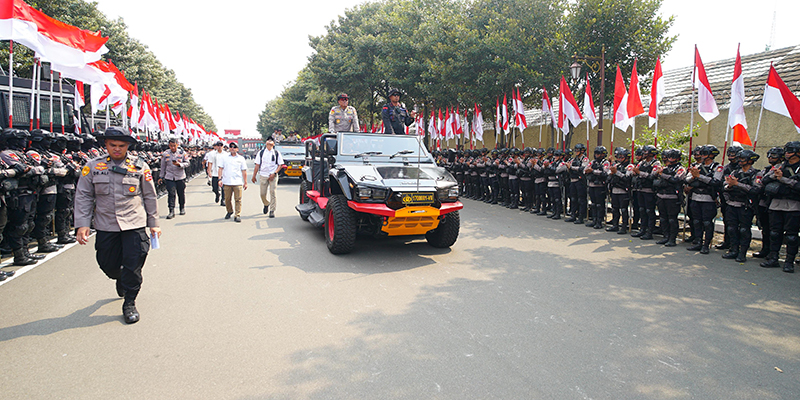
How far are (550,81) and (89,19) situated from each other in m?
21.3

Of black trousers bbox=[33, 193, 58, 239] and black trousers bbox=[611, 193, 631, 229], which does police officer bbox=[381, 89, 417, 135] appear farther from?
black trousers bbox=[33, 193, 58, 239]

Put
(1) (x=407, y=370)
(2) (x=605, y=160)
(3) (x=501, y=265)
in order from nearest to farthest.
Result: 1. (1) (x=407, y=370)
2. (3) (x=501, y=265)
3. (2) (x=605, y=160)

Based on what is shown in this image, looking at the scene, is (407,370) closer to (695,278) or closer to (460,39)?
(695,278)

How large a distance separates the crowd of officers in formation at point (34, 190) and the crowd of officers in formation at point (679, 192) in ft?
27.1

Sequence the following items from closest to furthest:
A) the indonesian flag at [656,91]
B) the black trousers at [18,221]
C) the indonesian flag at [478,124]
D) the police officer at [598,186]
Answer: the black trousers at [18,221], the police officer at [598,186], the indonesian flag at [656,91], the indonesian flag at [478,124]

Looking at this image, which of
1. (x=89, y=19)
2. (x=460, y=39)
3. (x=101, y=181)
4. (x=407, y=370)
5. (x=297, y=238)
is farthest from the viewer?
(x=89, y=19)

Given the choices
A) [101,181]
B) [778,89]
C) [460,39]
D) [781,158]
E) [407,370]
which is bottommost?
[407,370]

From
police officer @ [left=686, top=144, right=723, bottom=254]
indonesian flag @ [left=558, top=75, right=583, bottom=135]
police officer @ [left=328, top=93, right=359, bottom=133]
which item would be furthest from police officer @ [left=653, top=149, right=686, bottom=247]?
police officer @ [left=328, top=93, right=359, bottom=133]

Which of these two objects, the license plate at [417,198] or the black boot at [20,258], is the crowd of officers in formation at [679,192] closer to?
the license plate at [417,198]

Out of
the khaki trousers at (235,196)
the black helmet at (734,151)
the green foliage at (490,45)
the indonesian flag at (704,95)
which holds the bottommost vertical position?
the khaki trousers at (235,196)

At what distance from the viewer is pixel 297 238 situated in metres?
8.20

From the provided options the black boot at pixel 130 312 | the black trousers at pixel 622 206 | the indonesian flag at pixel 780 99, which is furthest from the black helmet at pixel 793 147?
the black boot at pixel 130 312

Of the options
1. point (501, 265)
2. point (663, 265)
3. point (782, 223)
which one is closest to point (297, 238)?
point (501, 265)

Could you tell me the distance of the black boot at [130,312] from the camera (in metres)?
4.17
